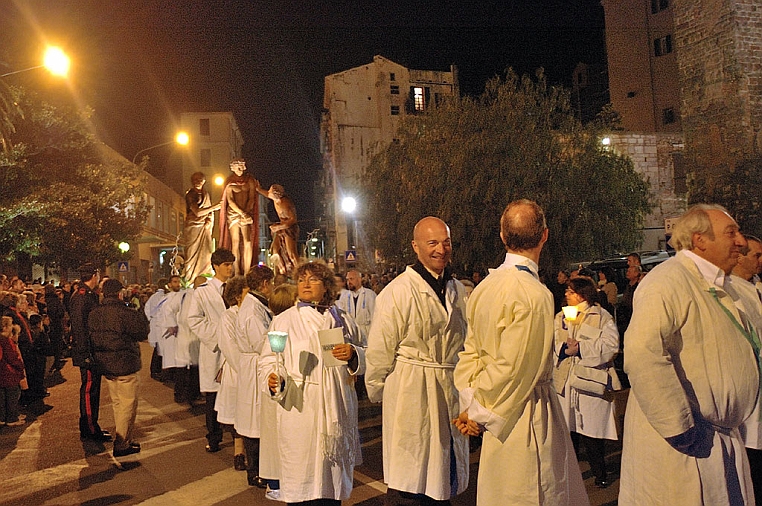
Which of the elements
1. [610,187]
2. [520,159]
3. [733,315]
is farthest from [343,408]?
[610,187]

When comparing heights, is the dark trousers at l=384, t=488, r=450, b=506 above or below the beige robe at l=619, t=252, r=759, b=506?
below

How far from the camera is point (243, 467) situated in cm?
773

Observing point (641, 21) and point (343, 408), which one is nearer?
point (343, 408)

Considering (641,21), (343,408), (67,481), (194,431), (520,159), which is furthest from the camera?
(641,21)

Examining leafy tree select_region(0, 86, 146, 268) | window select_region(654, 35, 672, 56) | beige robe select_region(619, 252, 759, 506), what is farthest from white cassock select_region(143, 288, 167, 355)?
window select_region(654, 35, 672, 56)

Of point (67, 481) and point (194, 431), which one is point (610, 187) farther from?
point (67, 481)

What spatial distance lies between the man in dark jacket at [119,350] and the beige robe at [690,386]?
261 inches

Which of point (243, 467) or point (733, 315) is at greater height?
point (733, 315)

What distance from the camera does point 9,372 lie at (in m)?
10.5

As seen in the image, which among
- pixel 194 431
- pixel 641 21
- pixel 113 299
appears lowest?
pixel 194 431

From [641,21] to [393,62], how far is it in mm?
19716

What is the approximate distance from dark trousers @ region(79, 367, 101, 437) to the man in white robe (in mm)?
1618

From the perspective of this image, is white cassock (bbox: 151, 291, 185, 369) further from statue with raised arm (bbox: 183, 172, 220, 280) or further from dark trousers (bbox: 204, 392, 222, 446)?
dark trousers (bbox: 204, 392, 222, 446)

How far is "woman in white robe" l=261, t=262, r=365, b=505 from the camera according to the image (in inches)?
197
